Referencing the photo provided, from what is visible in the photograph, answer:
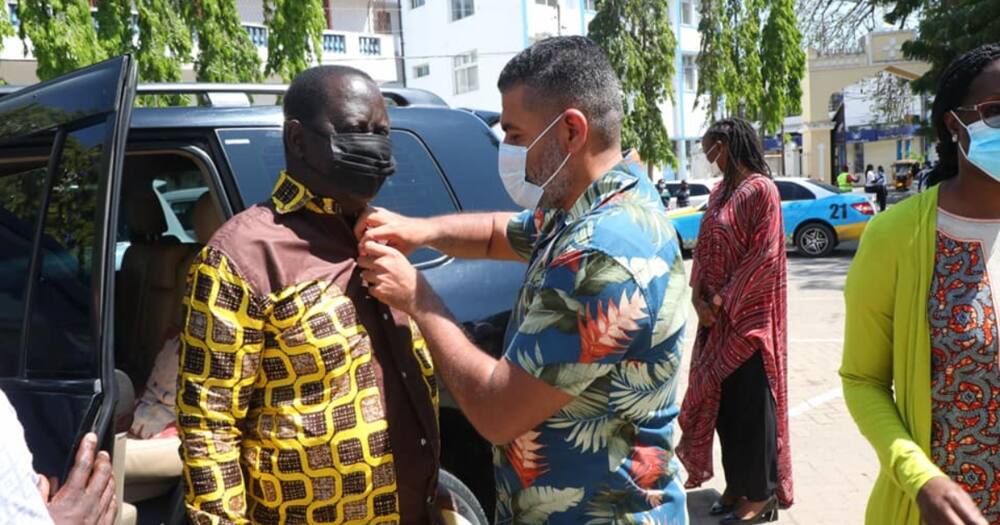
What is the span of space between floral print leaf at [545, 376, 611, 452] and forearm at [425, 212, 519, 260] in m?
0.79

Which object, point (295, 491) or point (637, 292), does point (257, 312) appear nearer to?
point (295, 491)

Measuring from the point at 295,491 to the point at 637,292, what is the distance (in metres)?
0.86

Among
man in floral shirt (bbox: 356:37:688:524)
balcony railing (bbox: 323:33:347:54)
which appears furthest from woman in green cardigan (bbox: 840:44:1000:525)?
balcony railing (bbox: 323:33:347:54)

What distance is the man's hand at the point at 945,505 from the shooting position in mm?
1782

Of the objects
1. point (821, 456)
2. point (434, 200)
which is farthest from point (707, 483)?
point (434, 200)

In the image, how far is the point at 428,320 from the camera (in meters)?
1.78

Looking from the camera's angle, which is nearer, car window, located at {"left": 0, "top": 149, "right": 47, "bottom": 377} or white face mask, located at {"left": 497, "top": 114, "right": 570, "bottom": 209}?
white face mask, located at {"left": 497, "top": 114, "right": 570, "bottom": 209}

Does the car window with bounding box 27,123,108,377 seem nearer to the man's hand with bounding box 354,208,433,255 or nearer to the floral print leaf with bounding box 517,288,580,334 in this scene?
the man's hand with bounding box 354,208,433,255

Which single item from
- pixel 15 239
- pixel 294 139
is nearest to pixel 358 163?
pixel 294 139

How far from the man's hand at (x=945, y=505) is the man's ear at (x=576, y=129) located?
1.03 m

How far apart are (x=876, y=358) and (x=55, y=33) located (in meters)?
8.78

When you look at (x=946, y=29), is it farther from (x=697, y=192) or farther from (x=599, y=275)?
(x=599, y=275)

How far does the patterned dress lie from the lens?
1994mm

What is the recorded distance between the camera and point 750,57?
2661 centimetres
